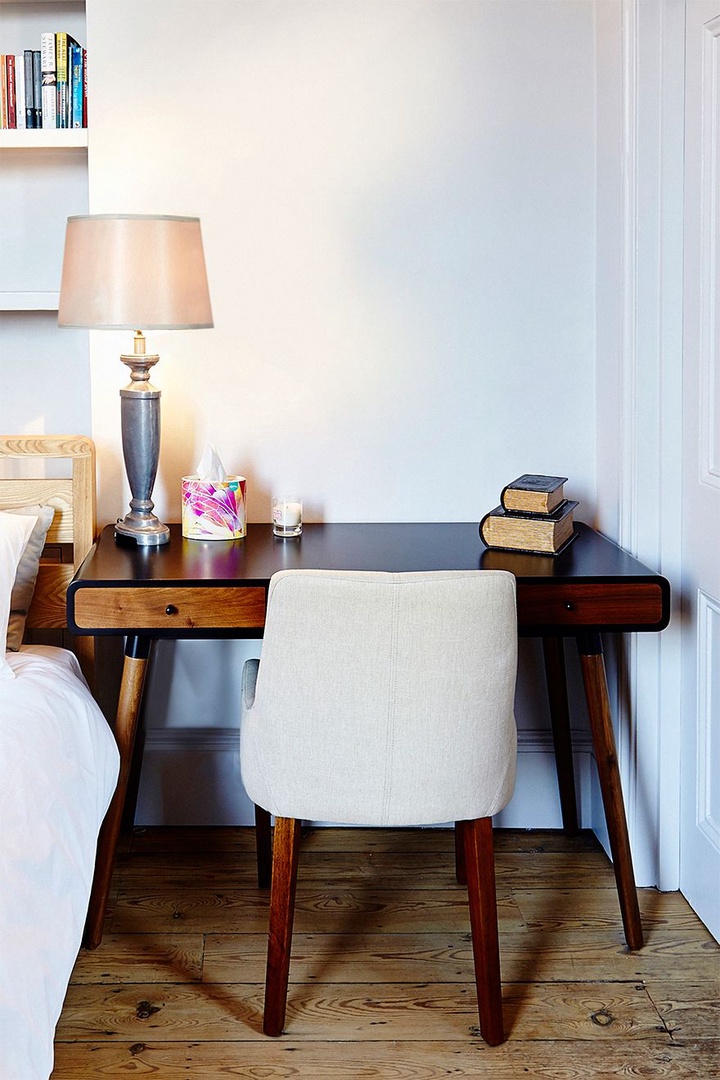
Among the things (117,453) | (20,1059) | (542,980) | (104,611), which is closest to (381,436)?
(117,453)

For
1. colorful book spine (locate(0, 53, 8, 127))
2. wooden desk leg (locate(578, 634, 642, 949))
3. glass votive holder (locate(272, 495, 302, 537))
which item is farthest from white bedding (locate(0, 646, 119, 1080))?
colorful book spine (locate(0, 53, 8, 127))

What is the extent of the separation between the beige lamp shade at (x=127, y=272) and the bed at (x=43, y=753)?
412 mm

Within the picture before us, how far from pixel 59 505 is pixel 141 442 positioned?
0.28m

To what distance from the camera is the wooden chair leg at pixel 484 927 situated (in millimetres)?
1882

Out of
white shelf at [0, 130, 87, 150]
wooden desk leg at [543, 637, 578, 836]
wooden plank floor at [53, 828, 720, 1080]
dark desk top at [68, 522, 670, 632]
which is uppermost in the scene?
white shelf at [0, 130, 87, 150]

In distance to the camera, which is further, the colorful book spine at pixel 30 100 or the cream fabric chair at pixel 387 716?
the colorful book spine at pixel 30 100

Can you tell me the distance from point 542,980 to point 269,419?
4.63ft

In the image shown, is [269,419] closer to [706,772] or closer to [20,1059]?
[706,772]

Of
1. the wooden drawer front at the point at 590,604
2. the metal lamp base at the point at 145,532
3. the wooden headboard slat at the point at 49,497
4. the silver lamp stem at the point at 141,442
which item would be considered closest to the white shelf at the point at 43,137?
the silver lamp stem at the point at 141,442

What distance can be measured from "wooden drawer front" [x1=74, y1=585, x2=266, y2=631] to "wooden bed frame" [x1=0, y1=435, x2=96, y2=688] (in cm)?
41

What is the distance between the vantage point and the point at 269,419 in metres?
2.64

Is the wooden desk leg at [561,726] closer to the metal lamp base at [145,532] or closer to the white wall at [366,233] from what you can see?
the white wall at [366,233]

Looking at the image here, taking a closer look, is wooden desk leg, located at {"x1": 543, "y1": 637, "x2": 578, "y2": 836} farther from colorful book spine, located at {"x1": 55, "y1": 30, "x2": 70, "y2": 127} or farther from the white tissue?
colorful book spine, located at {"x1": 55, "y1": 30, "x2": 70, "y2": 127}

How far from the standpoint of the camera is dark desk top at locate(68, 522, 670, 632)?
210 cm
